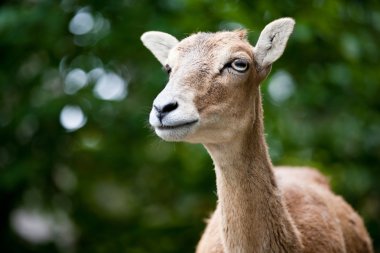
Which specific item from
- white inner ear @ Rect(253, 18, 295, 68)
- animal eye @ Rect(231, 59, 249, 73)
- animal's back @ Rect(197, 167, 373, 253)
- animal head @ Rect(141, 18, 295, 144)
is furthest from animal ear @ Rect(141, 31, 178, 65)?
animal's back @ Rect(197, 167, 373, 253)

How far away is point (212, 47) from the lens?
19.9 feet

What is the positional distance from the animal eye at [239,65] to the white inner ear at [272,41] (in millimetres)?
346

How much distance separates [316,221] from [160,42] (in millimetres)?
2164

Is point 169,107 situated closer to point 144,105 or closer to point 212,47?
point 212,47

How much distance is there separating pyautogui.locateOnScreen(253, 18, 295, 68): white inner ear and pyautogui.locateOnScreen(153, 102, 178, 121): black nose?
47.5 inches

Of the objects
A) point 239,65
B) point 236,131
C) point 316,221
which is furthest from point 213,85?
point 316,221

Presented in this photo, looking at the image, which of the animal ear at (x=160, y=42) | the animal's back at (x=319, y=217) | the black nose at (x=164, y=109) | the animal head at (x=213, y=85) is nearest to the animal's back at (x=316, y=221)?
the animal's back at (x=319, y=217)

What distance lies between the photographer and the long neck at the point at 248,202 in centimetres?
595

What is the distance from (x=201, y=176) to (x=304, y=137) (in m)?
1.66

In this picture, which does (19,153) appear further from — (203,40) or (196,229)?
(203,40)

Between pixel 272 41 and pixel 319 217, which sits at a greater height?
pixel 272 41

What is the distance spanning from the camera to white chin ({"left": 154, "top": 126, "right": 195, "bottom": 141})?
17.7 feet

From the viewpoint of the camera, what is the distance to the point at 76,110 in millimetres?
9977

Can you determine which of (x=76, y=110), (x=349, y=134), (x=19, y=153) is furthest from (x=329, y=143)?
(x=19, y=153)
